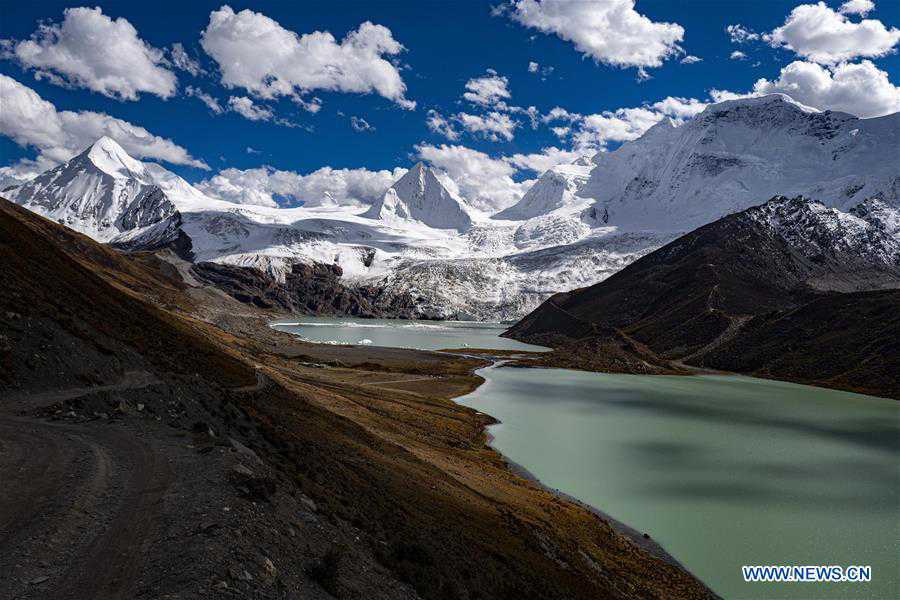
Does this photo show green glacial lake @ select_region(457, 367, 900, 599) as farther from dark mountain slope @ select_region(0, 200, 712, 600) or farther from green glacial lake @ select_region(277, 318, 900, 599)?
dark mountain slope @ select_region(0, 200, 712, 600)

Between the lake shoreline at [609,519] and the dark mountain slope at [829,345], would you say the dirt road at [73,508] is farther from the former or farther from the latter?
the dark mountain slope at [829,345]

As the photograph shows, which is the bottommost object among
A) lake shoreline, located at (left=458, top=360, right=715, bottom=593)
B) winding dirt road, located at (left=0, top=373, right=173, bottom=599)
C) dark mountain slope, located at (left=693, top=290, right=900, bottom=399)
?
lake shoreline, located at (left=458, top=360, right=715, bottom=593)

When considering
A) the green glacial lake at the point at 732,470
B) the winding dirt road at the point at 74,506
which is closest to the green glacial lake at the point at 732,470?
the green glacial lake at the point at 732,470

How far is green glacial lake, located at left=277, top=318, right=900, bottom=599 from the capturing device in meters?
33.8

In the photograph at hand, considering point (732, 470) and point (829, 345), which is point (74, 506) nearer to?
point (732, 470)

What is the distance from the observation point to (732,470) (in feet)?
170

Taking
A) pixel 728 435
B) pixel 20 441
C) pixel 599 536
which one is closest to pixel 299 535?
pixel 20 441

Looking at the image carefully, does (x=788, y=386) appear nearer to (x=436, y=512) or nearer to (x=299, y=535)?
(x=436, y=512)

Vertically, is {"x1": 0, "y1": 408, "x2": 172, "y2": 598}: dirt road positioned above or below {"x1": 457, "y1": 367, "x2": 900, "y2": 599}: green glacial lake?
above

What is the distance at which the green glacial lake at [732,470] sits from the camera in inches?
1329

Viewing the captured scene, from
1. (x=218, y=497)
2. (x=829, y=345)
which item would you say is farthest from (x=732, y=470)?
(x=829, y=345)

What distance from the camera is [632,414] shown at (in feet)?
272

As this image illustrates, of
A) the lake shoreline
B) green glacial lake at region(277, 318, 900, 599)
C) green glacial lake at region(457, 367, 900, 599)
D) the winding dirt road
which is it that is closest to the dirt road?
the winding dirt road

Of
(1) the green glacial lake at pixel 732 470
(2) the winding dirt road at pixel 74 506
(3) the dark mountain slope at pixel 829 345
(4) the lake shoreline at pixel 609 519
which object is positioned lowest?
(4) the lake shoreline at pixel 609 519
